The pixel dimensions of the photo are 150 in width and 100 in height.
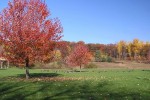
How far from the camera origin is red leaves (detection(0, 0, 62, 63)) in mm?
27344

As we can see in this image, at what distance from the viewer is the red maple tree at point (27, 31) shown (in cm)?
2736

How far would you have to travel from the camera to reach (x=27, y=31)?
27344mm

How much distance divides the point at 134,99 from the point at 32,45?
1514 cm

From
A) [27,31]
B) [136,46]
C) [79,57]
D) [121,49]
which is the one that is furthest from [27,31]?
[121,49]

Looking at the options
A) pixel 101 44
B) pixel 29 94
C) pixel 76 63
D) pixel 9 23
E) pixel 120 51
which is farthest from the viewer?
pixel 101 44

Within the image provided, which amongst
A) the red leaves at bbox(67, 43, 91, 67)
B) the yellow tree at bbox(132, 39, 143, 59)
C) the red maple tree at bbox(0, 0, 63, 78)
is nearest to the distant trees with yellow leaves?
the yellow tree at bbox(132, 39, 143, 59)

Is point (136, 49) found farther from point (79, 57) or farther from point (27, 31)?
point (27, 31)

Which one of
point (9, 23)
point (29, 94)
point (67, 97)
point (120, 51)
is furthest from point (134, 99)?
Result: point (120, 51)

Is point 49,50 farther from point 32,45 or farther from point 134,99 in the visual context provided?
point 134,99

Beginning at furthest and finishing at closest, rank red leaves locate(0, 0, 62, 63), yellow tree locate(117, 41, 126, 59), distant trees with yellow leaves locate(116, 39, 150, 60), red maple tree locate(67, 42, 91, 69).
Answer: yellow tree locate(117, 41, 126, 59) → distant trees with yellow leaves locate(116, 39, 150, 60) → red maple tree locate(67, 42, 91, 69) → red leaves locate(0, 0, 62, 63)

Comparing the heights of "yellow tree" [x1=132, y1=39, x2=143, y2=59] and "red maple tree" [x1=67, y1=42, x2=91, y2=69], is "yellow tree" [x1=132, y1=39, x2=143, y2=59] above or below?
above

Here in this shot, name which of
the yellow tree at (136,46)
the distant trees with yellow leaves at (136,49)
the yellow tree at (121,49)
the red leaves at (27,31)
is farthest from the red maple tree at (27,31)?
the yellow tree at (121,49)

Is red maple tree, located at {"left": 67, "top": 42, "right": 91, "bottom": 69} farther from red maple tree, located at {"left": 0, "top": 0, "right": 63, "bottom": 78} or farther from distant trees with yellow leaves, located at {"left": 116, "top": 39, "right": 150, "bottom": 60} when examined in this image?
distant trees with yellow leaves, located at {"left": 116, "top": 39, "right": 150, "bottom": 60}

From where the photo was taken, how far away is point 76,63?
65.8m
